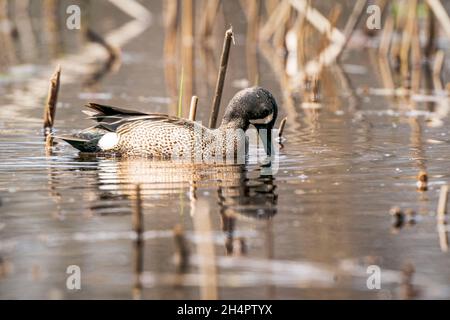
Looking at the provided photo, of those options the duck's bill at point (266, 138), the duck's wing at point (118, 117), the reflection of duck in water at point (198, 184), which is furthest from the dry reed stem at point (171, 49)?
the reflection of duck in water at point (198, 184)

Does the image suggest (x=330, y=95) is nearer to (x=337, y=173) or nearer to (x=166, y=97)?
(x=166, y=97)

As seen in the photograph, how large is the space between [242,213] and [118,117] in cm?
300

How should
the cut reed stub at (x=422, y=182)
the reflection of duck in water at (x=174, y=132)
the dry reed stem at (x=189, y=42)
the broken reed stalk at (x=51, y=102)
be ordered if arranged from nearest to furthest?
the cut reed stub at (x=422, y=182) < the reflection of duck in water at (x=174, y=132) < the broken reed stalk at (x=51, y=102) < the dry reed stem at (x=189, y=42)

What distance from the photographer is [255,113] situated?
32.8ft

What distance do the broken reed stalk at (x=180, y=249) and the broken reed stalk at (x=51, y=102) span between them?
5.28m

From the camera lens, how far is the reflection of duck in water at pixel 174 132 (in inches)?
384

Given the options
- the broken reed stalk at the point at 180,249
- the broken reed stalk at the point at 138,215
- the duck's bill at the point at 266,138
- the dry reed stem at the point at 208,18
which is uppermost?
the dry reed stem at the point at 208,18

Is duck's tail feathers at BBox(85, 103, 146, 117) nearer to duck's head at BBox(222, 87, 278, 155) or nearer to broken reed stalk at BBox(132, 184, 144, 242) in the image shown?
duck's head at BBox(222, 87, 278, 155)

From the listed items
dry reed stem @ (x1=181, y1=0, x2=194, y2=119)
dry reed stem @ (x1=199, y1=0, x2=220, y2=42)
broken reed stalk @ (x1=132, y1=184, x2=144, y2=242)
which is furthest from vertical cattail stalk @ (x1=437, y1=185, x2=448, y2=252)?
dry reed stem @ (x1=199, y1=0, x2=220, y2=42)

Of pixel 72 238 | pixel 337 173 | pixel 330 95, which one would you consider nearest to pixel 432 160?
pixel 337 173

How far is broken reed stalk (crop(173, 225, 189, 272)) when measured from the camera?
216 inches

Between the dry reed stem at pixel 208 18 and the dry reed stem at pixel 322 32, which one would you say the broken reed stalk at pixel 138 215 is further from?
the dry reed stem at pixel 208 18

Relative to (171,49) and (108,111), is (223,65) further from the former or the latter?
(171,49)

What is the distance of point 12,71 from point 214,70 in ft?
11.3
